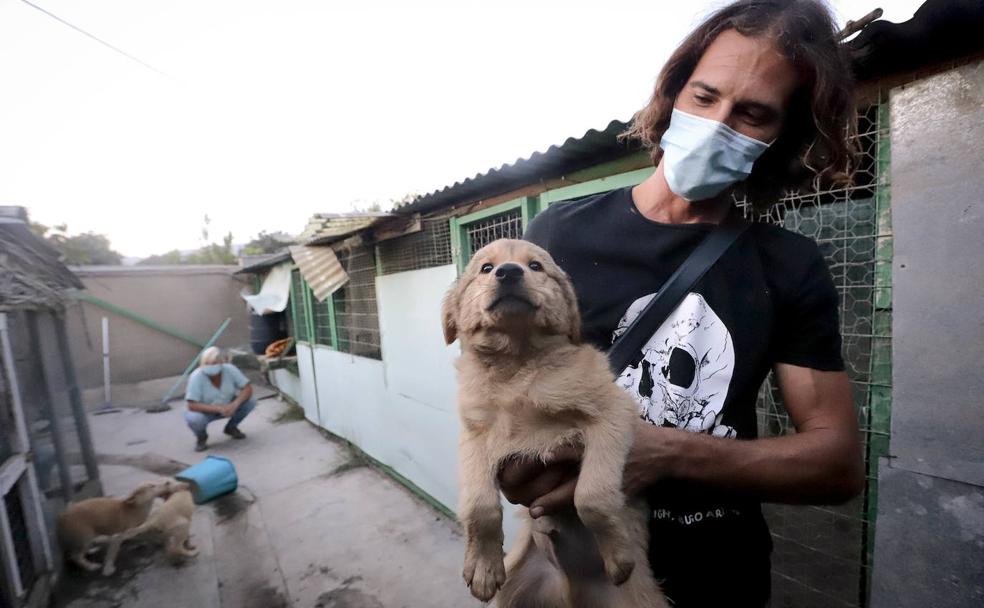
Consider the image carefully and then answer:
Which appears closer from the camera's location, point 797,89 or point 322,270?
point 797,89

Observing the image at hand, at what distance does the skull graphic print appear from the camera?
1.58m

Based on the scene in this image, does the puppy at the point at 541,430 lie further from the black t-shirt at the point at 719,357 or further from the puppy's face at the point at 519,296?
the black t-shirt at the point at 719,357

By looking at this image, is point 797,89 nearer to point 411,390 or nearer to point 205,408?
point 411,390

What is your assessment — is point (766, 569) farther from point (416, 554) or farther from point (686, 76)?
point (416, 554)

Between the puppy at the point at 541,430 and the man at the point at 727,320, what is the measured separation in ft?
0.29

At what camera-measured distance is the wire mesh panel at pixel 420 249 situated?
18.3ft

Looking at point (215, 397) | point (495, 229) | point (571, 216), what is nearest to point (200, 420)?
point (215, 397)

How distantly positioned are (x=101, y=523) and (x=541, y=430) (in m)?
6.47

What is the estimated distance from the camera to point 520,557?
6.90ft

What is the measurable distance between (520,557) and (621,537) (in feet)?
2.35

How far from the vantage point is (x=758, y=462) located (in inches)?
58.9

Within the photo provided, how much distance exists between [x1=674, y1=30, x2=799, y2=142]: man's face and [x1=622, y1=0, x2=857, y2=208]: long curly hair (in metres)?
0.04

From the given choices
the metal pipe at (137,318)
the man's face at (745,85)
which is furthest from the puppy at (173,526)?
the metal pipe at (137,318)

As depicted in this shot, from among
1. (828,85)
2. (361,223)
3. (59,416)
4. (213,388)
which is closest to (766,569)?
(828,85)
